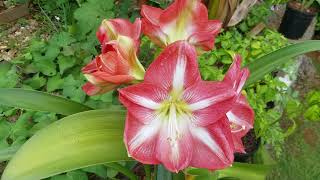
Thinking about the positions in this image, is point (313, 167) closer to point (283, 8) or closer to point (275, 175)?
point (275, 175)

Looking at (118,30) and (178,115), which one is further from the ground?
(118,30)

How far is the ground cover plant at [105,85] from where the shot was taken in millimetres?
852

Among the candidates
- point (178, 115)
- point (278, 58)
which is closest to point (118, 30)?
point (178, 115)

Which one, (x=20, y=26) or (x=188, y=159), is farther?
(x=20, y=26)

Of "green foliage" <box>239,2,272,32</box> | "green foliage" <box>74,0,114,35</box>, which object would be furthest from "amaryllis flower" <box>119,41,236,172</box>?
"green foliage" <box>239,2,272,32</box>

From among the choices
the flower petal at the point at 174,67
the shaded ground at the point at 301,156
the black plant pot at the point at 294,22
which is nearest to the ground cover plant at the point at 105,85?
the flower petal at the point at 174,67

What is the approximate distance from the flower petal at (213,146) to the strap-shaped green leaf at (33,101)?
0.47m

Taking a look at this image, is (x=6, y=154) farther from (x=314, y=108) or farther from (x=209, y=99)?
(x=314, y=108)

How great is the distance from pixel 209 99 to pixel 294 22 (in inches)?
94.0

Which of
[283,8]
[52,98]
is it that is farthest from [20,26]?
[283,8]

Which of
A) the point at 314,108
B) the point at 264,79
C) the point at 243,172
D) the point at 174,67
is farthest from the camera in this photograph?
the point at 264,79

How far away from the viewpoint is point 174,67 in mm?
786

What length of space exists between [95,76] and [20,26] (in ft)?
6.38

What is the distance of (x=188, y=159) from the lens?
0.82 metres
